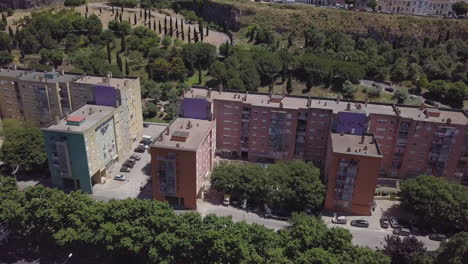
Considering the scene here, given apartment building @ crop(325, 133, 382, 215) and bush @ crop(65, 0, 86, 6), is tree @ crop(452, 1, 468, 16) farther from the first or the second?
bush @ crop(65, 0, 86, 6)

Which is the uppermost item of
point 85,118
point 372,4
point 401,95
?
point 372,4

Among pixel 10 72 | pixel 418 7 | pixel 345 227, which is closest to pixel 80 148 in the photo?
pixel 10 72

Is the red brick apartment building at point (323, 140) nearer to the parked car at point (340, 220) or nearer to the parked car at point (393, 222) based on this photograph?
the parked car at point (340, 220)

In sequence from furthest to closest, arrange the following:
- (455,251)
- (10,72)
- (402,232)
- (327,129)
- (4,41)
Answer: (4,41) → (10,72) → (327,129) → (402,232) → (455,251)

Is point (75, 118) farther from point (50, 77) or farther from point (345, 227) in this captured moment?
point (345, 227)

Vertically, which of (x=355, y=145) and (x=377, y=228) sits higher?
(x=355, y=145)

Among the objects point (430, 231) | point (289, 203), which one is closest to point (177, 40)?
point (289, 203)

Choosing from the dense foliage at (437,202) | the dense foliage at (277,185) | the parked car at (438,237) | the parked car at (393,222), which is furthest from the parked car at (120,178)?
the parked car at (438,237)
